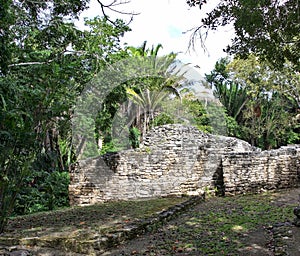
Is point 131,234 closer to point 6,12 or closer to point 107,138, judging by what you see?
point 6,12

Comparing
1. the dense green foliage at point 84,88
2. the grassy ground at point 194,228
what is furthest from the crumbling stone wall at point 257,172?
the dense green foliage at point 84,88

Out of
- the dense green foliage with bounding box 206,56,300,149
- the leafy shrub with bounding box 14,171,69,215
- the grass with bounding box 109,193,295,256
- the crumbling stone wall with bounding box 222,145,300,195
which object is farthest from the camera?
the dense green foliage with bounding box 206,56,300,149

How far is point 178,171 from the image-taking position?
8.61 m

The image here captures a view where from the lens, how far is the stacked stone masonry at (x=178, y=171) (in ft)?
27.3

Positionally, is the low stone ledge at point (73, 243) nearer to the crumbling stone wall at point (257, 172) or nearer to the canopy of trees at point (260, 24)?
the canopy of trees at point (260, 24)

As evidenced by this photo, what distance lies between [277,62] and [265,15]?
713mm

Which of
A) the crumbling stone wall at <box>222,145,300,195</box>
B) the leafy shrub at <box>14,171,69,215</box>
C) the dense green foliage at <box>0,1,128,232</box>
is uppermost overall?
the dense green foliage at <box>0,1,128,232</box>

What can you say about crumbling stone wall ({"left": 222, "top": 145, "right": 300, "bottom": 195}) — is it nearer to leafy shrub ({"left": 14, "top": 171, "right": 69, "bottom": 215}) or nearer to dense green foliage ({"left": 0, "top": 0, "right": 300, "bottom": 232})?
dense green foliage ({"left": 0, "top": 0, "right": 300, "bottom": 232})

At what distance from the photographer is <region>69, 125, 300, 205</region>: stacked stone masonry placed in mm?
8328

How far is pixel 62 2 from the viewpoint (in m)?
6.38

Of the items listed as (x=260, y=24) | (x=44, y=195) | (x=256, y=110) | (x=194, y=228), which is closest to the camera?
(x=260, y=24)

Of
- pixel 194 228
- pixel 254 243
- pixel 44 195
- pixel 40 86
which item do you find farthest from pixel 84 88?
pixel 254 243

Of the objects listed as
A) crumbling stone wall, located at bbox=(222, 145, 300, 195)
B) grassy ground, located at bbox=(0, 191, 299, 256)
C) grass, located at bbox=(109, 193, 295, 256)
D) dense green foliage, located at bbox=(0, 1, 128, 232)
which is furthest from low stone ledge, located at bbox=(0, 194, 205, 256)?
crumbling stone wall, located at bbox=(222, 145, 300, 195)

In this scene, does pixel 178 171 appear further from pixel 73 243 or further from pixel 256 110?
pixel 256 110
